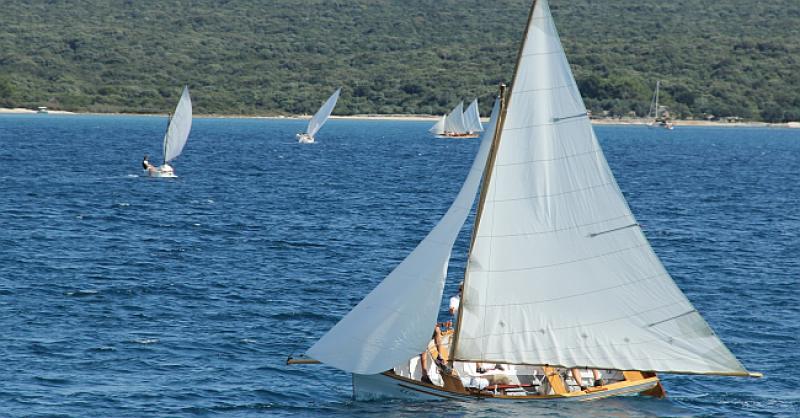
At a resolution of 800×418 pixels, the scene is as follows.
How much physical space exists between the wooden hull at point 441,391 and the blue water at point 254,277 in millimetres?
272

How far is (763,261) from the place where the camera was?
59031 millimetres

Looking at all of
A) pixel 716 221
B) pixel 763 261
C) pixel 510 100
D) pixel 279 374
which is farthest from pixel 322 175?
pixel 510 100

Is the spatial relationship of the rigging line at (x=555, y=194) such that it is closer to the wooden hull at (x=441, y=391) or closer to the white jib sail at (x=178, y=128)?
the wooden hull at (x=441, y=391)

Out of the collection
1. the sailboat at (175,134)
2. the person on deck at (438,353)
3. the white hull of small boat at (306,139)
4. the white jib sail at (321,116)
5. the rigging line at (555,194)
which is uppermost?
the white jib sail at (321,116)

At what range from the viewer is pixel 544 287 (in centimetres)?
3027

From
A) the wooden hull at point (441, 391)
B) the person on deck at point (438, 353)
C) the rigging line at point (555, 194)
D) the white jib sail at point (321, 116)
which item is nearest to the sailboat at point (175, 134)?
the white jib sail at point (321, 116)

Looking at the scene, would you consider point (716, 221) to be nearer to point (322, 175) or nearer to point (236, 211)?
point (236, 211)

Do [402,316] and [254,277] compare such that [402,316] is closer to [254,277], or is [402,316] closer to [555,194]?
[555,194]

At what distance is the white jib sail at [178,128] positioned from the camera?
Answer: 101 meters

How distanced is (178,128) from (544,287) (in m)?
76.5

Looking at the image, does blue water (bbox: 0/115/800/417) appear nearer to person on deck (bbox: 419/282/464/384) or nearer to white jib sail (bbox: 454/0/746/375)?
person on deck (bbox: 419/282/464/384)

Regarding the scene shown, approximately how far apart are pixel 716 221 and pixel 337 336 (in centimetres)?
5054

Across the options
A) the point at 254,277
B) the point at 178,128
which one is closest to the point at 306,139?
the point at 178,128

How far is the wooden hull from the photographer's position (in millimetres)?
30781
